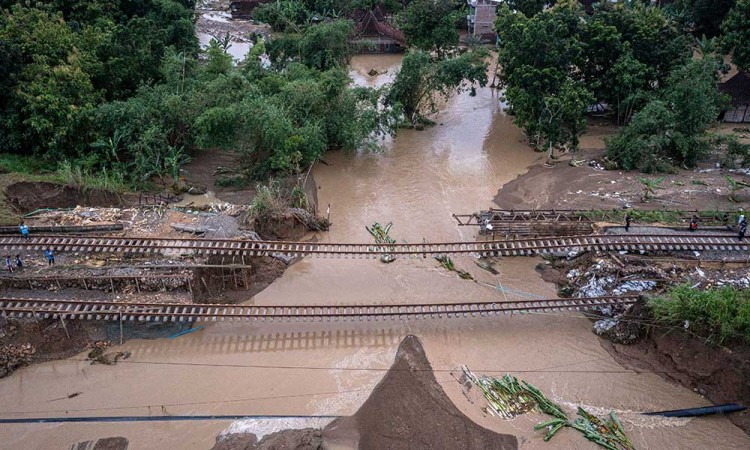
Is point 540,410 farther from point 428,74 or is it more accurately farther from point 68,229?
point 428,74

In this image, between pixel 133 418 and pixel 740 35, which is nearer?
pixel 133 418

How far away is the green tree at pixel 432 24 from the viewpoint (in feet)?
96.5

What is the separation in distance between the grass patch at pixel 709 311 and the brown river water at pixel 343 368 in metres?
1.55

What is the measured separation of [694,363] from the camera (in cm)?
1282

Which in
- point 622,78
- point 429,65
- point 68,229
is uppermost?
point 622,78

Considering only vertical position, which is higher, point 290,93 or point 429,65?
point 429,65

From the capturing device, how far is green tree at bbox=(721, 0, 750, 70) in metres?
24.3

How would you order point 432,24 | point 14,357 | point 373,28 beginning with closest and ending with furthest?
point 14,357 → point 432,24 → point 373,28

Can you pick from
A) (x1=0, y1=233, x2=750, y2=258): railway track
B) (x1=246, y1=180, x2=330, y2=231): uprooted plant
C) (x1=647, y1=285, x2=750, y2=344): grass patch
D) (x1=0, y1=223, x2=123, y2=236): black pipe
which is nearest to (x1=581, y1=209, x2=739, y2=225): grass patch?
(x1=0, y1=233, x2=750, y2=258): railway track

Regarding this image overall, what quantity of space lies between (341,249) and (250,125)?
258 inches

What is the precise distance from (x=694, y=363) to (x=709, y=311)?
133cm

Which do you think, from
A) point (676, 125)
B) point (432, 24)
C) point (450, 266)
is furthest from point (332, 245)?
point (432, 24)

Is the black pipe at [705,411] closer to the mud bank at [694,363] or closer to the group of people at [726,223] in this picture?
the mud bank at [694,363]

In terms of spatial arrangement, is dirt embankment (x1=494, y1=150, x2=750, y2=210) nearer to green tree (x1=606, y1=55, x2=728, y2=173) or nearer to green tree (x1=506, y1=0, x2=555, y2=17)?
green tree (x1=606, y1=55, x2=728, y2=173)
